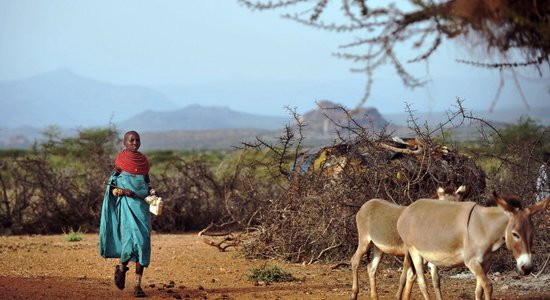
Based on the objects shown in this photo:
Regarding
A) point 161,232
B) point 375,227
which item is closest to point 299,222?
point 375,227

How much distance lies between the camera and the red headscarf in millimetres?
10984

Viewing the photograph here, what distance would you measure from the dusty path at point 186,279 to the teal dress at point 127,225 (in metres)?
0.50

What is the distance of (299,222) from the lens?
14.1 m

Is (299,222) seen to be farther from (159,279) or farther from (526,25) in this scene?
(526,25)

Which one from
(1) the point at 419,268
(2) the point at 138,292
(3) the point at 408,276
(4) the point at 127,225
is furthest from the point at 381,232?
(4) the point at 127,225

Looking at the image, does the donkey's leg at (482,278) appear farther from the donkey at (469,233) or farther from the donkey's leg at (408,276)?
the donkey's leg at (408,276)

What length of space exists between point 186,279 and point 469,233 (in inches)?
216

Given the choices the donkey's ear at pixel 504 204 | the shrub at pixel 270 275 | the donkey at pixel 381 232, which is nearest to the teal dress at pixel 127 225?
the shrub at pixel 270 275

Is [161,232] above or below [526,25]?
below

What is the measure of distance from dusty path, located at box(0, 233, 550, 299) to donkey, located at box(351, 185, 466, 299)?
3.80ft

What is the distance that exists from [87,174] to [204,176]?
2.84m

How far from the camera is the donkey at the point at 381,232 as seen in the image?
362 inches

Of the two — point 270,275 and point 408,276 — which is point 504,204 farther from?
point 270,275

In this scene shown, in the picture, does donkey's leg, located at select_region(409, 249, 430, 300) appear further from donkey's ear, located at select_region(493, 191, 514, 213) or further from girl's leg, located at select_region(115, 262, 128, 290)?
girl's leg, located at select_region(115, 262, 128, 290)
